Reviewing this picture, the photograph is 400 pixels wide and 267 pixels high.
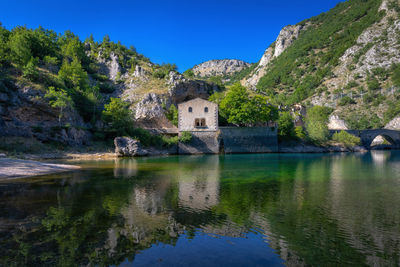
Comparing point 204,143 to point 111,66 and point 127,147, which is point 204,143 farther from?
point 111,66

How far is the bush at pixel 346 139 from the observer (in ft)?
173

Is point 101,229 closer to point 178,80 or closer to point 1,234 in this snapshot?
point 1,234

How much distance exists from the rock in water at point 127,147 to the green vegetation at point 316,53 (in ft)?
223

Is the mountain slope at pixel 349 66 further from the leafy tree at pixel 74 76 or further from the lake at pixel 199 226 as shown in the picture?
the lake at pixel 199 226

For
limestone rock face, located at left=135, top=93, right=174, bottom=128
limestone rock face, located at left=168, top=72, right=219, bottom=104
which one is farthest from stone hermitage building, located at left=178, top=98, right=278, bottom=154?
limestone rock face, located at left=168, top=72, right=219, bottom=104

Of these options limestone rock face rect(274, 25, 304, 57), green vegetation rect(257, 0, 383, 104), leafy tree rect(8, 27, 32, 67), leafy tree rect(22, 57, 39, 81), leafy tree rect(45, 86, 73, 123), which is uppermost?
limestone rock face rect(274, 25, 304, 57)

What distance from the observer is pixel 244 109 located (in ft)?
158

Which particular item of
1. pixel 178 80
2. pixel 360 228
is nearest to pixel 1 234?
pixel 360 228

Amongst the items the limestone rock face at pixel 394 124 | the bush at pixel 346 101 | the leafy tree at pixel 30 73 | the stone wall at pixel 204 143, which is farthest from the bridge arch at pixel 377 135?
the leafy tree at pixel 30 73

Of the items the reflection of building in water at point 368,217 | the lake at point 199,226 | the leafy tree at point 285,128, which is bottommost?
the reflection of building in water at point 368,217

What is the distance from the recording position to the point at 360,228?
7.41 m

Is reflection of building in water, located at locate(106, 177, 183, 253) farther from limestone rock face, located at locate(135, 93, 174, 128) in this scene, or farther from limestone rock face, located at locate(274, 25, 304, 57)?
limestone rock face, located at locate(274, 25, 304, 57)

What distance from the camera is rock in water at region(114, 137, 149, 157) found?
1470 inches

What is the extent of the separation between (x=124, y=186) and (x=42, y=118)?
105ft
